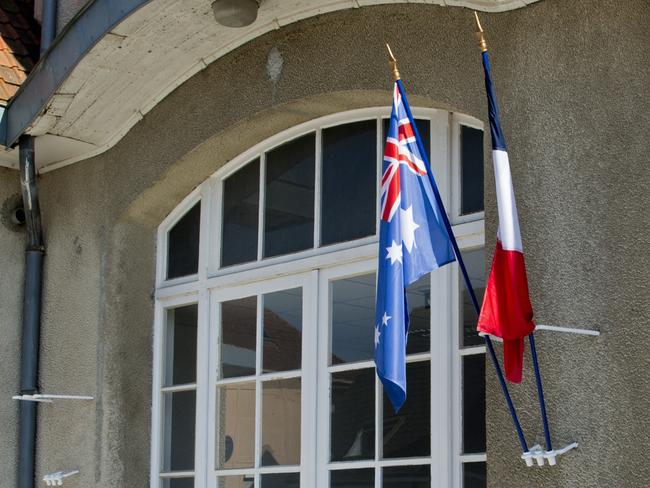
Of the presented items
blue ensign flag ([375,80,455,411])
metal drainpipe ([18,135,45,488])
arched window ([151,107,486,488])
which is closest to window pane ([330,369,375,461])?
arched window ([151,107,486,488])

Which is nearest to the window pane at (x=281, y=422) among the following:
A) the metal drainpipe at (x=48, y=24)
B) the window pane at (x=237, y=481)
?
the window pane at (x=237, y=481)

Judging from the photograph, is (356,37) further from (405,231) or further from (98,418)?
(98,418)

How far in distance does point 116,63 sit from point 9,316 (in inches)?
71.2

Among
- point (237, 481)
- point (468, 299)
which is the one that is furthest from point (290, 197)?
point (237, 481)

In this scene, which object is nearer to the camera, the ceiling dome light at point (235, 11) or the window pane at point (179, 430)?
the ceiling dome light at point (235, 11)

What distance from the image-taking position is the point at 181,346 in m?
6.91

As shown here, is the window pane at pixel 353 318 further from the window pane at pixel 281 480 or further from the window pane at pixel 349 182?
the window pane at pixel 281 480

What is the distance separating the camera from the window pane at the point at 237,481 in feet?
20.7

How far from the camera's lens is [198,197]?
6.96 meters

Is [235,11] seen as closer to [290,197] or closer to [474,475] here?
[290,197]

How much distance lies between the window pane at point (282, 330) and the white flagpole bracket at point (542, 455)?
1.89 m

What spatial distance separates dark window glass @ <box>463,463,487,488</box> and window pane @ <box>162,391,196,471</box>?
1.91 m

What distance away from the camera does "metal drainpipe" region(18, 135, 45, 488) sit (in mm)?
6898

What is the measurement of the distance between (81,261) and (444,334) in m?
2.58
